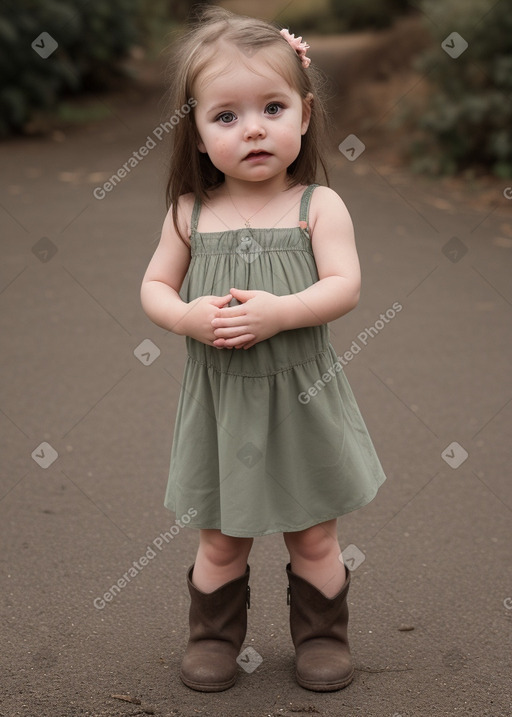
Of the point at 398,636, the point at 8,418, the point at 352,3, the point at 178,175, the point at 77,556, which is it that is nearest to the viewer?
the point at 178,175

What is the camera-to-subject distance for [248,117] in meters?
2.39

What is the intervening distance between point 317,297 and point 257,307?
0.16m

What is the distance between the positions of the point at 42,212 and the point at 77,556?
542 cm

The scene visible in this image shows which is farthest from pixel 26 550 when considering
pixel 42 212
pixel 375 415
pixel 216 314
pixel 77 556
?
pixel 42 212

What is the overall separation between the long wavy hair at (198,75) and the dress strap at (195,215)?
0.02 m

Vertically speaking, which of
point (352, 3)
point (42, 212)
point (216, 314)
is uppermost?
point (216, 314)

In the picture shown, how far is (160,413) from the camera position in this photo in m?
4.65

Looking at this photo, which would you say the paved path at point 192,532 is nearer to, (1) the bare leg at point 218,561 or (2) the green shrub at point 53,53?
(1) the bare leg at point 218,561

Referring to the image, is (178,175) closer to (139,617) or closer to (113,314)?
(139,617)

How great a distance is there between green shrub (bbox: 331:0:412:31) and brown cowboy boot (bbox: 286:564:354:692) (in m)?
18.2

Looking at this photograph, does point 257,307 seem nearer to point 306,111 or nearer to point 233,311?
point 233,311

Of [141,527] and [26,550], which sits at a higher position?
[26,550]

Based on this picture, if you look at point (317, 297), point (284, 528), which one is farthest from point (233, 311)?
point (284, 528)

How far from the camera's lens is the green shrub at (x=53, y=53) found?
11820 mm
